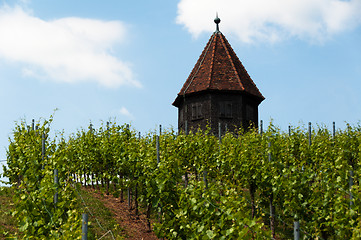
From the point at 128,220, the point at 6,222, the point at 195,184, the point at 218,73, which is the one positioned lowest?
the point at 128,220

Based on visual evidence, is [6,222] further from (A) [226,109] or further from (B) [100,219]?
(A) [226,109]

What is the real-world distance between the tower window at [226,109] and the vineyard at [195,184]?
23.2 ft

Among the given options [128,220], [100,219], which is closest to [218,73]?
[128,220]

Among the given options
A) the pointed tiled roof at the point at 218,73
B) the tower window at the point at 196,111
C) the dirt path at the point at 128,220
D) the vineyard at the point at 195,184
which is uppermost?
the pointed tiled roof at the point at 218,73

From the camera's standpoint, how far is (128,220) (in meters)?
12.6

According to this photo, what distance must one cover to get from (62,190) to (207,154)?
771 centimetres

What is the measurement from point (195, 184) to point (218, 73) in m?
17.7

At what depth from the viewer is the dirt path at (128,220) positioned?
11.6 metres

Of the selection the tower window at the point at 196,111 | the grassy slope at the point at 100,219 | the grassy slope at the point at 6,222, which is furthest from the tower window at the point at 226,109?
the grassy slope at the point at 6,222

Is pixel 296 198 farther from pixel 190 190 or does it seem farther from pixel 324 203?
pixel 190 190

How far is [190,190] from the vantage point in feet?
25.8

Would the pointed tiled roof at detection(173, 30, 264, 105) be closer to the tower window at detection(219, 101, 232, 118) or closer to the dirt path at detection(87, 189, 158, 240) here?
the tower window at detection(219, 101, 232, 118)

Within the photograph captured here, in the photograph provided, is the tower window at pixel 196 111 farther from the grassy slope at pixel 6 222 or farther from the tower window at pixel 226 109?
the grassy slope at pixel 6 222

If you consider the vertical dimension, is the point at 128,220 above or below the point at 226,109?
below
